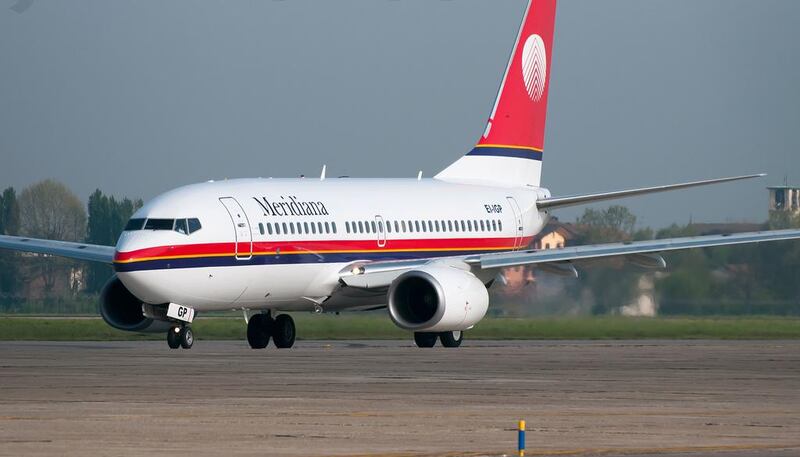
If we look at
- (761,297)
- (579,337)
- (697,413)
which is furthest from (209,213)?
(761,297)

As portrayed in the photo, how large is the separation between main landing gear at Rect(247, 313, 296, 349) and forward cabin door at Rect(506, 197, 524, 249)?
27.5ft

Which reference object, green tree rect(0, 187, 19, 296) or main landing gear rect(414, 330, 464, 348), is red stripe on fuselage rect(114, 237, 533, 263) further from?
green tree rect(0, 187, 19, 296)

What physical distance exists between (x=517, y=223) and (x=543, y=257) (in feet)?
20.3

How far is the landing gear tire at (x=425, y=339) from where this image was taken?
130 feet

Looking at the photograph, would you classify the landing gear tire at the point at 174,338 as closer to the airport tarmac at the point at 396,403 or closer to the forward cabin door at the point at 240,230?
the airport tarmac at the point at 396,403

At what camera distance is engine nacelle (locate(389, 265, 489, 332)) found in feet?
122

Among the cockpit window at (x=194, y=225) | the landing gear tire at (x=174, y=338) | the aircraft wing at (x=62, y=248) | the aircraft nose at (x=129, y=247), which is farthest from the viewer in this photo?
the aircraft wing at (x=62, y=248)

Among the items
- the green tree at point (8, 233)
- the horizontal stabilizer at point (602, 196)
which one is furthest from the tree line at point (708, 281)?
the green tree at point (8, 233)

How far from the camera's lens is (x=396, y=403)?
883 inches

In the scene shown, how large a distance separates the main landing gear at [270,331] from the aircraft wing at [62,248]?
3793 mm

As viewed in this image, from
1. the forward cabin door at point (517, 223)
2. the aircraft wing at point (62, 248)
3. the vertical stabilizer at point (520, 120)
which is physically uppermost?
the vertical stabilizer at point (520, 120)

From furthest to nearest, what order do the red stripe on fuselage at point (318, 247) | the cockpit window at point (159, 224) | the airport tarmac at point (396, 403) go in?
the cockpit window at point (159, 224) < the red stripe on fuselage at point (318, 247) < the airport tarmac at point (396, 403)

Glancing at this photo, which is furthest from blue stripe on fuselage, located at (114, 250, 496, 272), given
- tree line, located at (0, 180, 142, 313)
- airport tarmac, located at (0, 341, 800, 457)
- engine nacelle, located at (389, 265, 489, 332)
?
tree line, located at (0, 180, 142, 313)

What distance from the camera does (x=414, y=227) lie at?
4212cm
